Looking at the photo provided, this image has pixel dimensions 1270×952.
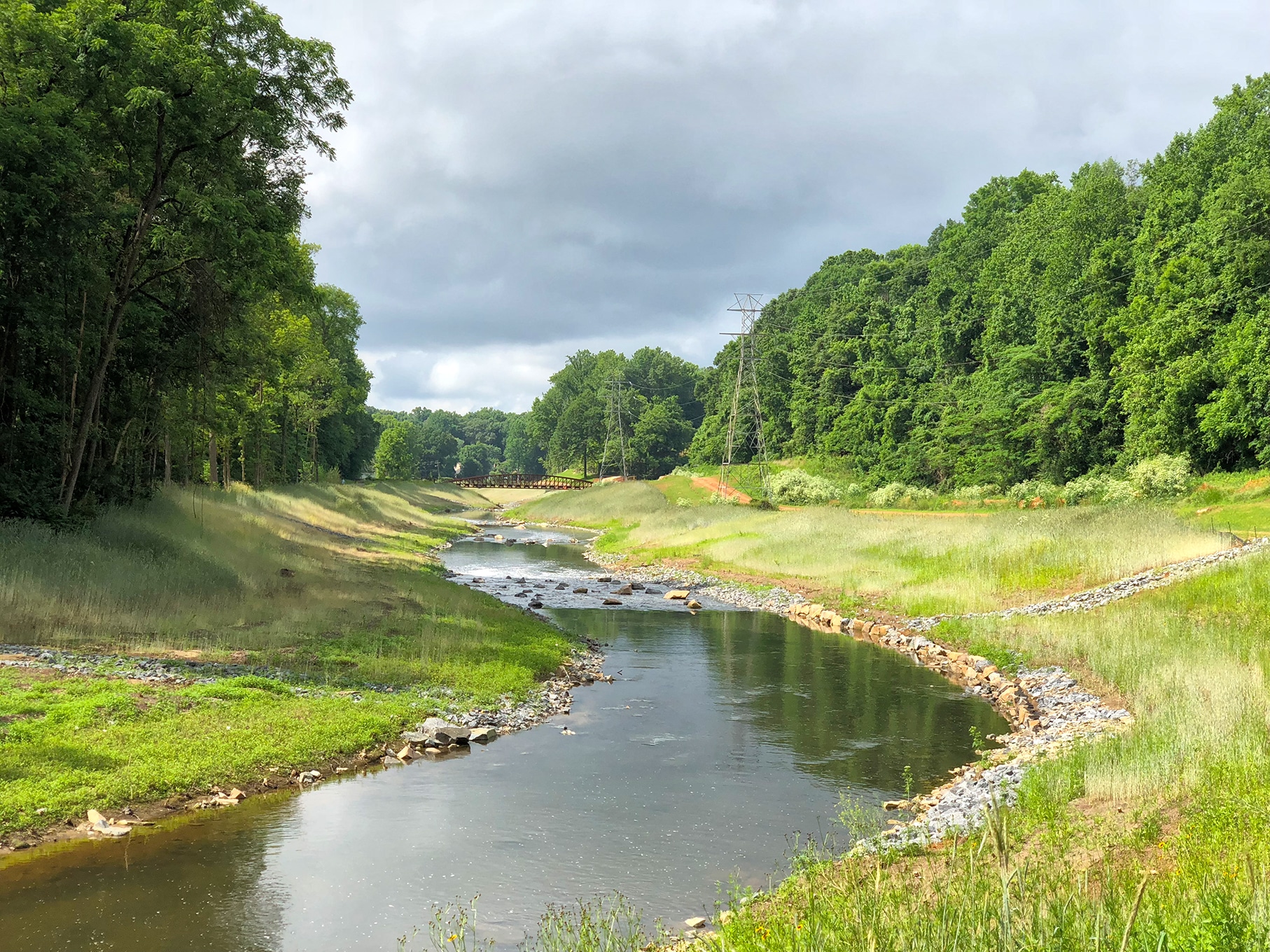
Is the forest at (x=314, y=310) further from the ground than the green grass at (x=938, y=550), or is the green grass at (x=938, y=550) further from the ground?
the forest at (x=314, y=310)

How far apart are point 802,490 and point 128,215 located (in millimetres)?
63297

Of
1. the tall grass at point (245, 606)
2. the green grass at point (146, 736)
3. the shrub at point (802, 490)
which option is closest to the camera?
the green grass at point (146, 736)

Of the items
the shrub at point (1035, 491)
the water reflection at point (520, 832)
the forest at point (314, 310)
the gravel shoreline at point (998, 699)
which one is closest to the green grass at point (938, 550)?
the gravel shoreline at point (998, 699)

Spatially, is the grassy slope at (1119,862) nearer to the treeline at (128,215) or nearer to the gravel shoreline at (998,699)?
the gravel shoreline at (998,699)

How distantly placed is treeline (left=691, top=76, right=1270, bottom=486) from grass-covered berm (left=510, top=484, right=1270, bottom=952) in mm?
23799

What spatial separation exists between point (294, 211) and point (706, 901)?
25683 mm

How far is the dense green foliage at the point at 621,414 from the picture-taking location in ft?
514

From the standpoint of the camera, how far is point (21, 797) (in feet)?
34.5

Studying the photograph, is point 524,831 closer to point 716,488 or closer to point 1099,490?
point 1099,490

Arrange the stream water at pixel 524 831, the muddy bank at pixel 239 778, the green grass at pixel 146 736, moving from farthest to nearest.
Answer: the green grass at pixel 146 736
the muddy bank at pixel 239 778
the stream water at pixel 524 831

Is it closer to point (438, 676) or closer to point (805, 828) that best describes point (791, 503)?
point (438, 676)

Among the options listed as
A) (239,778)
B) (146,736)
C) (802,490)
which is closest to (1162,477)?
(802,490)

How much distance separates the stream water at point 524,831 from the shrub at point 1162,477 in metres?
36.5

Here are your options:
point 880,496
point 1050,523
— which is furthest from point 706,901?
point 880,496
